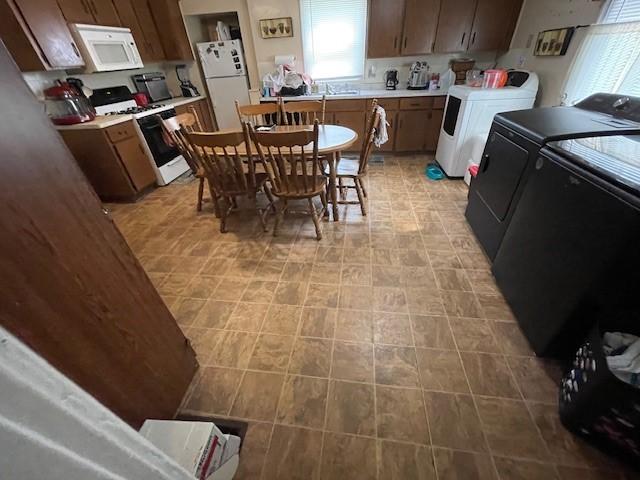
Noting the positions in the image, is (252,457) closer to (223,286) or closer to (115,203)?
(223,286)

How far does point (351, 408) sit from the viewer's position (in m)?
1.18

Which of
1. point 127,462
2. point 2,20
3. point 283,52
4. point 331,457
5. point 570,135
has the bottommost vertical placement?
point 331,457

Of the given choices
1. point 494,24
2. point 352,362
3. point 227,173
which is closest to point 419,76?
point 494,24

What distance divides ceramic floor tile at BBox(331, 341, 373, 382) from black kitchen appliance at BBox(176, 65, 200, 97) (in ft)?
14.6

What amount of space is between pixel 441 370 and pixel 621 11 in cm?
278

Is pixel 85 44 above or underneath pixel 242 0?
underneath

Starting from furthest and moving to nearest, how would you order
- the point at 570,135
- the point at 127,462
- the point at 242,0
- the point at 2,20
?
the point at 242,0
the point at 2,20
the point at 570,135
the point at 127,462

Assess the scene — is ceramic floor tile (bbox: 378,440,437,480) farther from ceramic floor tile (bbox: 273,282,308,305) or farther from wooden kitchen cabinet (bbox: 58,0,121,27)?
wooden kitchen cabinet (bbox: 58,0,121,27)

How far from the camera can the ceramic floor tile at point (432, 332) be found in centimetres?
141

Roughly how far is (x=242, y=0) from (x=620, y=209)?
4565 mm

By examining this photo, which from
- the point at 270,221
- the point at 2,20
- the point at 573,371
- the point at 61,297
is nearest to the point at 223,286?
the point at 270,221

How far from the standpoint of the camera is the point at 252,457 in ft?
3.46

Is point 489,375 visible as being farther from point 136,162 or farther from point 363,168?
point 136,162

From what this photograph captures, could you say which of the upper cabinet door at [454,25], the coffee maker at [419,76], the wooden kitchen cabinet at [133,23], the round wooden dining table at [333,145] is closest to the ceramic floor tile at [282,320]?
the round wooden dining table at [333,145]
